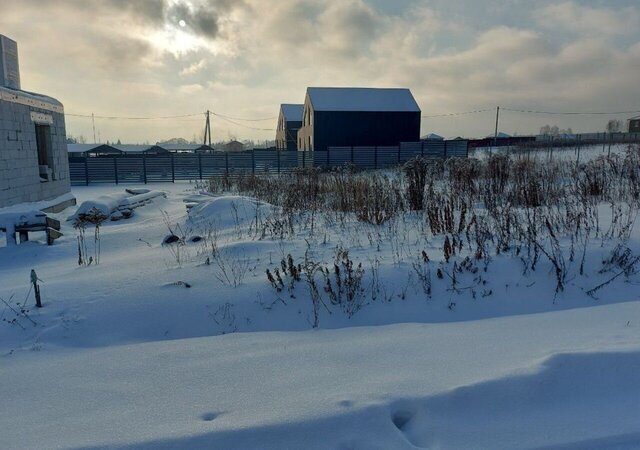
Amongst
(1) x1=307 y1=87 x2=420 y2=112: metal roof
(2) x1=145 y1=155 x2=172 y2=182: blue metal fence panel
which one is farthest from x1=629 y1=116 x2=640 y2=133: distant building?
(2) x1=145 y1=155 x2=172 y2=182: blue metal fence panel

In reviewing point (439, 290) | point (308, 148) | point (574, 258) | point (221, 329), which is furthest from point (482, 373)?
point (308, 148)

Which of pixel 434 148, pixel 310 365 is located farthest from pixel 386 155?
pixel 310 365

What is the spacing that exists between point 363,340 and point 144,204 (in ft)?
38.1

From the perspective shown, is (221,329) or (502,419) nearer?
(502,419)

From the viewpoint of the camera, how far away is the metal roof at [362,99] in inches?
1312

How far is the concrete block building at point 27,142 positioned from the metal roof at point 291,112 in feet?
113

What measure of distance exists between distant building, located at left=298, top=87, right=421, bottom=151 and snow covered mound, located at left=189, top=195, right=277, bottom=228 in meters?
24.5

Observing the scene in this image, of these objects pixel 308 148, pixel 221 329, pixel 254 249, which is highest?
pixel 308 148

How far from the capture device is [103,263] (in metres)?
6.22

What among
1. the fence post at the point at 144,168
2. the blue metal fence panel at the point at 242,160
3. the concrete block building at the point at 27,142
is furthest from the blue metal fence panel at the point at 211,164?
the concrete block building at the point at 27,142

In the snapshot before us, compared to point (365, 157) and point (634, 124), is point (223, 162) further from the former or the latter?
point (634, 124)

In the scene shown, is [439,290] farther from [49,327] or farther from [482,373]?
[49,327]

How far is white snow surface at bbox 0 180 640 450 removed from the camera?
88.1 inches

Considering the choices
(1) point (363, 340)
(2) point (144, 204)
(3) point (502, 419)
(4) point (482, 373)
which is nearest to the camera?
(3) point (502, 419)
